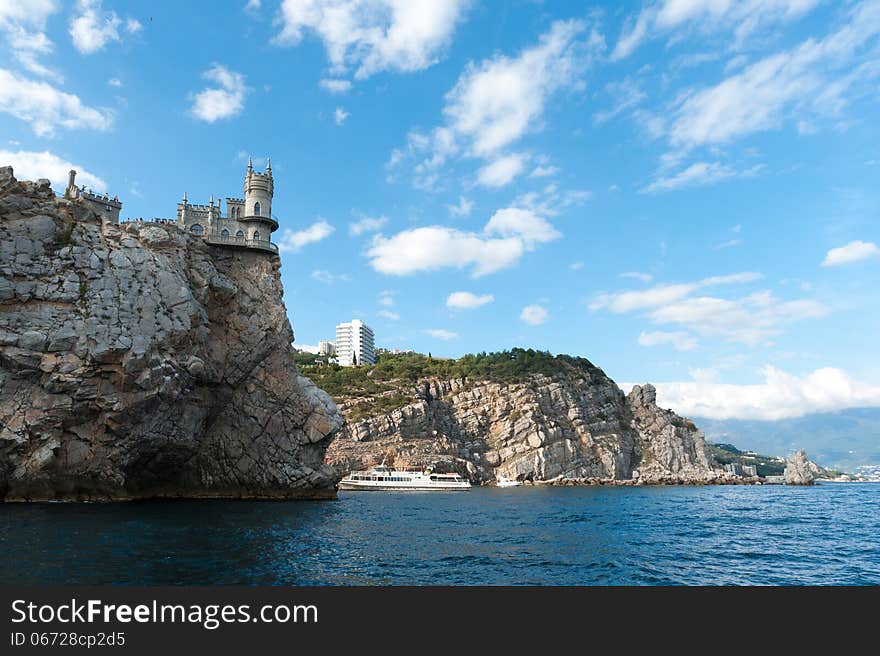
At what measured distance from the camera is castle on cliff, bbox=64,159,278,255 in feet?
220

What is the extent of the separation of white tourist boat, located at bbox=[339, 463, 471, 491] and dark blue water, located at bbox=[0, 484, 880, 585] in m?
53.2

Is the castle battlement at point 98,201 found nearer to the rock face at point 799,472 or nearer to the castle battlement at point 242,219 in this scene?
the castle battlement at point 242,219

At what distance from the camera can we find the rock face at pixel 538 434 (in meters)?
126

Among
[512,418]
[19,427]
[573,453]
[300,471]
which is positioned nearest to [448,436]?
[512,418]

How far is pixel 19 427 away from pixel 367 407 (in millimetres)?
88746

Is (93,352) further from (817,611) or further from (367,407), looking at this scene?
(367,407)

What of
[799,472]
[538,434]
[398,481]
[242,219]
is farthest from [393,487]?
[799,472]

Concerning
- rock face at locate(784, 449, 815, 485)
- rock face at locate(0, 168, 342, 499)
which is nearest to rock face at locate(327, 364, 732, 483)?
rock face at locate(784, 449, 815, 485)

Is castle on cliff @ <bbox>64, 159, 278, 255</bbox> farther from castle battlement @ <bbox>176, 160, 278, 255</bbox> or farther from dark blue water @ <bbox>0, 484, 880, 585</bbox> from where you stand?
dark blue water @ <bbox>0, 484, 880, 585</bbox>

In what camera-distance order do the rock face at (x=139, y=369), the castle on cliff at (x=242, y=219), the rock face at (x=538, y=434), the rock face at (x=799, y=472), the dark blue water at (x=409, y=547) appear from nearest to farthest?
the dark blue water at (x=409, y=547) < the rock face at (x=139, y=369) < the castle on cliff at (x=242, y=219) < the rock face at (x=538, y=434) < the rock face at (x=799, y=472)

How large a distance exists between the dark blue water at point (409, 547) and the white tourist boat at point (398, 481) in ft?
174

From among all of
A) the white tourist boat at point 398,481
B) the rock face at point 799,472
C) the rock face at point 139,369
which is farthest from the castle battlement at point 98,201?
the rock face at point 799,472

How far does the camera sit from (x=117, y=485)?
5291 centimetres

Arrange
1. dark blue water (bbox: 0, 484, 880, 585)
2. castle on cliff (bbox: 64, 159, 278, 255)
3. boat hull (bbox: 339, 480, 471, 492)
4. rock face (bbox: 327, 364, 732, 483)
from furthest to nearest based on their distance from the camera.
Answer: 1. rock face (bbox: 327, 364, 732, 483)
2. boat hull (bbox: 339, 480, 471, 492)
3. castle on cliff (bbox: 64, 159, 278, 255)
4. dark blue water (bbox: 0, 484, 880, 585)
